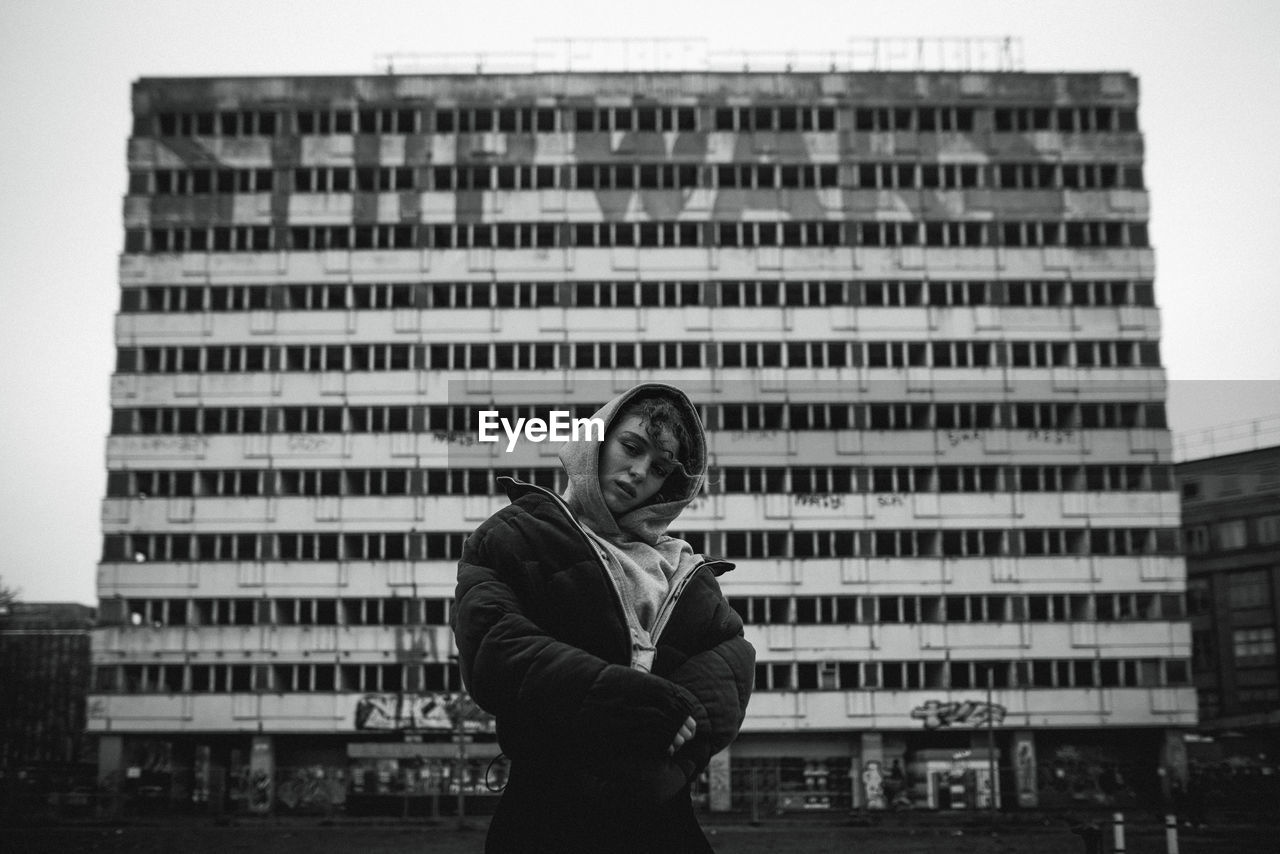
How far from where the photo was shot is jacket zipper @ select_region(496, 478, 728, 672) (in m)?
3.20

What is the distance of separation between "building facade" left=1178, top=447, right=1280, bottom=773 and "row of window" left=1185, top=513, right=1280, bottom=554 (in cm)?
5

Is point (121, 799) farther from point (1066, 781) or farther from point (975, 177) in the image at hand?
point (975, 177)

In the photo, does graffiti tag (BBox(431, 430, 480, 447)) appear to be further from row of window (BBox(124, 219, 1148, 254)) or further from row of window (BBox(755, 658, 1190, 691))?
row of window (BBox(755, 658, 1190, 691))

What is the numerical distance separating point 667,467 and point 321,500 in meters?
54.4

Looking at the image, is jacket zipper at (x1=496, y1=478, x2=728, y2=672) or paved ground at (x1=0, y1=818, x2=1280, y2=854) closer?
jacket zipper at (x1=496, y1=478, x2=728, y2=672)

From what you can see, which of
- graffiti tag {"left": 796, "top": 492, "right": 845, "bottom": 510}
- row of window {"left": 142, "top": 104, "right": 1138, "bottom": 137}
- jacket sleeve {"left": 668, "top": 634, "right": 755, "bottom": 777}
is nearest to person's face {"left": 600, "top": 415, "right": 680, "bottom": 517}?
jacket sleeve {"left": 668, "top": 634, "right": 755, "bottom": 777}

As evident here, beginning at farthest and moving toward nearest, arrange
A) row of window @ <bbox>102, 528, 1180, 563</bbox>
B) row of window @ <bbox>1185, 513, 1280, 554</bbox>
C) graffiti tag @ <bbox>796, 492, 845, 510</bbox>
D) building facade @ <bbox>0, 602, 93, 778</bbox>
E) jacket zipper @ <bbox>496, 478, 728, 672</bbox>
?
building facade @ <bbox>0, 602, 93, 778</bbox> < row of window @ <bbox>1185, 513, 1280, 554</bbox> < graffiti tag @ <bbox>796, 492, 845, 510</bbox> < row of window @ <bbox>102, 528, 1180, 563</bbox> < jacket zipper @ <bbox>496, 478, 728, 672</bbox>

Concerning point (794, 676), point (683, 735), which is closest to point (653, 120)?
point (794, 676)

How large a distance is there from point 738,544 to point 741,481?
8.85ft

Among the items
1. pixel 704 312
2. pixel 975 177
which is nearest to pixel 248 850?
pixel 704 312

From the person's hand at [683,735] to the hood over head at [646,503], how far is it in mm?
602

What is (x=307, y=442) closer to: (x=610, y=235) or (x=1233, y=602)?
(x=610, y=235)

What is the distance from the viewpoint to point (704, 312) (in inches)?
2248

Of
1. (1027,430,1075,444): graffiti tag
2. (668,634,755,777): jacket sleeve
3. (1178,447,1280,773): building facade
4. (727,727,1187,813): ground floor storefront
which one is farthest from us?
(1178,447,1280,773): building facade
